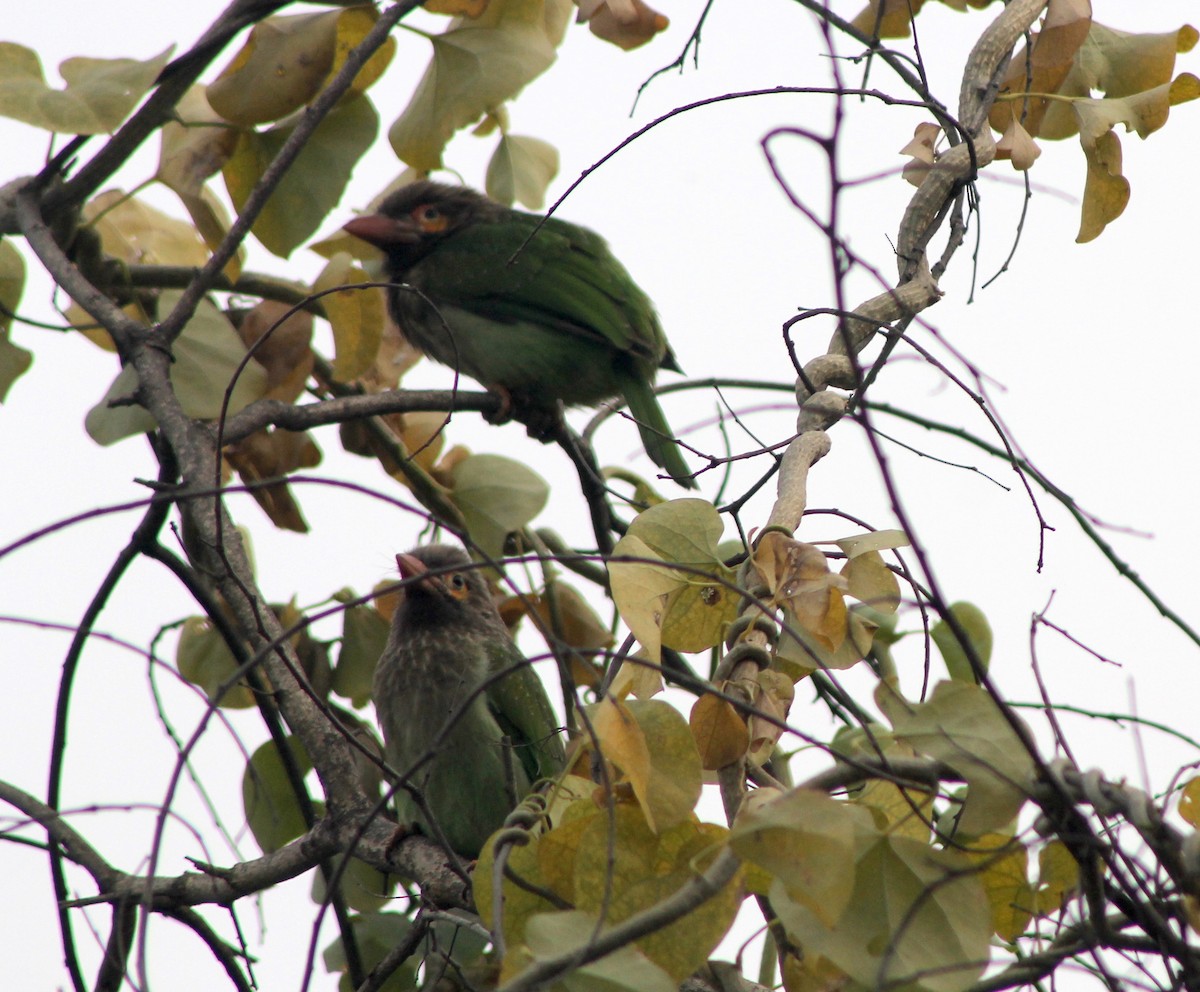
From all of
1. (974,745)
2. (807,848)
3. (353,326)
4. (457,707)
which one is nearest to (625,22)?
(353,326)

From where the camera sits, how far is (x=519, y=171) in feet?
12.3

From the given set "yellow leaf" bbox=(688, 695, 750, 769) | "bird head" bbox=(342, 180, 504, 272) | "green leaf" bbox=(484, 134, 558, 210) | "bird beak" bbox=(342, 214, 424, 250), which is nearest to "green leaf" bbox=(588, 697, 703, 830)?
"yellow leaf" bbox=(688, 695, 750, 769)

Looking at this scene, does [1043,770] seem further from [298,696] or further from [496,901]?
[298,696]

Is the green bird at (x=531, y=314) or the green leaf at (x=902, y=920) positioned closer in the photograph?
the green leaf at (x=902, y=920)

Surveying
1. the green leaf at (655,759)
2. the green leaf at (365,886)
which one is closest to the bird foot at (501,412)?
the green leaf at (365,886)

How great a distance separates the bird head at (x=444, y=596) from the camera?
4.16 meters

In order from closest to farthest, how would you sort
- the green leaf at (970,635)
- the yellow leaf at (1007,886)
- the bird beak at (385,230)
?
1. the yellow leaf at (1007,886)
2. the green leaf at (970,635)
3. the bird beak at (385,230)

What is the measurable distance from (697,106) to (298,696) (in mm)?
1383

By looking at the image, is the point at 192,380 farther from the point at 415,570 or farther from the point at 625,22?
the point at 625,22

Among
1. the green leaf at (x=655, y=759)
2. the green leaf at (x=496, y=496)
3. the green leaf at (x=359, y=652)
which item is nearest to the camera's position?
the green leaf at (x=655, y=759)

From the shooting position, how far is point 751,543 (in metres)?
1.86

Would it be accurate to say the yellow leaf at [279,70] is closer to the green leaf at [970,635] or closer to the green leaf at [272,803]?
the green leaf at [272,803]

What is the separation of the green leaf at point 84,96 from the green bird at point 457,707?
1527 millimetres

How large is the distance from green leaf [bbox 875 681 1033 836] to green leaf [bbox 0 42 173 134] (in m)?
2.04
